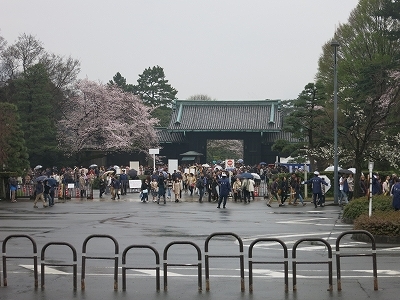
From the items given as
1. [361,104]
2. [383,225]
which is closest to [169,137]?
[361,104]

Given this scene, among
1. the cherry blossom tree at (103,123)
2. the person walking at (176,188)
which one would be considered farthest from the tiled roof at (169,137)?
the person walking at (176,188)

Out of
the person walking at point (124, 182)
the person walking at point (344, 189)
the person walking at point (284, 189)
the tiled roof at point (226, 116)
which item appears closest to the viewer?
the person walking at point (344, 189)

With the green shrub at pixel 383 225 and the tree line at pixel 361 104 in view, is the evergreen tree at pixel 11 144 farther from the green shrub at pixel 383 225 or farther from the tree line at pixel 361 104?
the green shrub at pixel 383 225

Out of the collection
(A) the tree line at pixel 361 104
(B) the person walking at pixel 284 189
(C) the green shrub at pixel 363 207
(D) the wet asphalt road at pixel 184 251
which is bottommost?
(D) the wet asphalt road at pixel 184 251

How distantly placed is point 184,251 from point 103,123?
4995 cm

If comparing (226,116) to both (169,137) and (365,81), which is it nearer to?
(169,137)

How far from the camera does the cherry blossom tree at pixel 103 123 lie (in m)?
64.2

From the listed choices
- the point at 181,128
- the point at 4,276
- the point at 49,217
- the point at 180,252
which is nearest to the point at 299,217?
the point at 49,217

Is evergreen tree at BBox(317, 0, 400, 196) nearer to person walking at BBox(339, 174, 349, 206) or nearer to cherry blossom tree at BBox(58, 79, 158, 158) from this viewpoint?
person walking at BBox(339, 174, 349, 206)

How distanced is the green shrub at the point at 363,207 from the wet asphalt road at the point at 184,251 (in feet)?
1.97

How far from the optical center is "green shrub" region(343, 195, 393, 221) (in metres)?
23.4

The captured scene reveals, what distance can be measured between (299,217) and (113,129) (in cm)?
3981

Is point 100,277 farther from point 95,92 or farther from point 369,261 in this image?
point 95,92

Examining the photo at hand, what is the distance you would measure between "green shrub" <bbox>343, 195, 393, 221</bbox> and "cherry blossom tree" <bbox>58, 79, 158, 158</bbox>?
40698 mm
